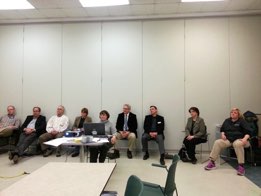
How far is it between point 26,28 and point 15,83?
1503mm

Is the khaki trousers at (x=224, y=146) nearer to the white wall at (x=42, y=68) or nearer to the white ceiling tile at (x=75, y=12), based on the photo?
→ the white wall at (x=42, y=68)

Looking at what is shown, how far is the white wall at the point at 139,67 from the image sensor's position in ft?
18.5

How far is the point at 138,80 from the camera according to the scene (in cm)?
587

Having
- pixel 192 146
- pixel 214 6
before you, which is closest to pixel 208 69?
pixel 214 6

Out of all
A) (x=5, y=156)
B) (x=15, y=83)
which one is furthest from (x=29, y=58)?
(x=5, y=156)

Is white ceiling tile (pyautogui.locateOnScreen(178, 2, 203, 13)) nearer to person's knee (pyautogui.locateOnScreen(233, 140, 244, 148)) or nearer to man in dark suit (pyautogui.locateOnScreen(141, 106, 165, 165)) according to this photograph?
man in dark suit (pyautogui.locateOnScreen(141, 106, 165, 165))

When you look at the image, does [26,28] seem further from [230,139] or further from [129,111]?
[230,139]

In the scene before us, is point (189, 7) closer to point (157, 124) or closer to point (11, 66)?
point (157, 124)

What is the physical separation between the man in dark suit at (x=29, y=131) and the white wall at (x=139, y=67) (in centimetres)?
28

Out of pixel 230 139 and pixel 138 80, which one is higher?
pixel 138 80

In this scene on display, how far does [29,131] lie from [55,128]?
0.59 m

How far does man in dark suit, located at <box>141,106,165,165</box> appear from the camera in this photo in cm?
527

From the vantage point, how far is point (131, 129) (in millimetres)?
5574

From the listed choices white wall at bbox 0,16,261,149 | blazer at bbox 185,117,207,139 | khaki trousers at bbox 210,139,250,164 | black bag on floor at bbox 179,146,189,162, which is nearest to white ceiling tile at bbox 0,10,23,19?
white wall at bbox 0,16,261,149
